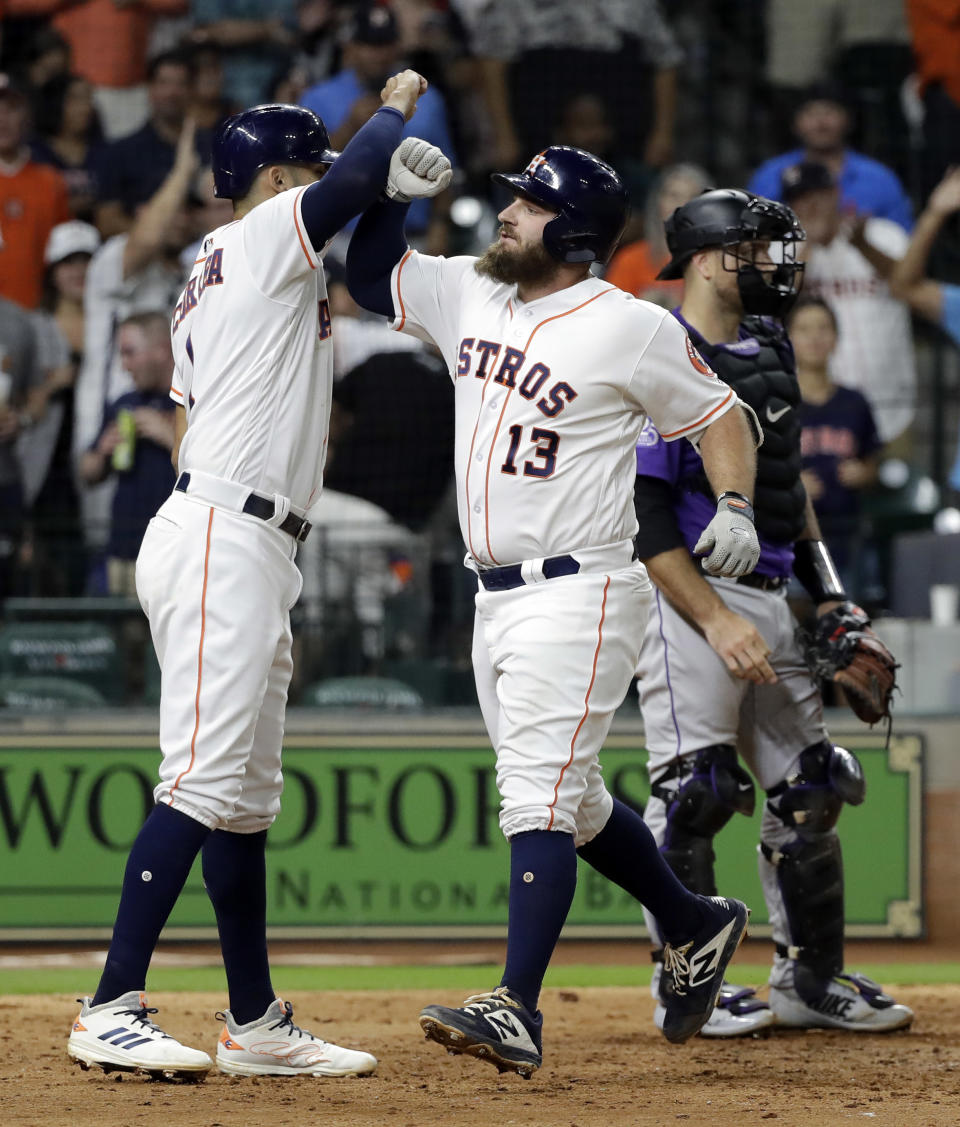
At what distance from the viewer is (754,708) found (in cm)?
431

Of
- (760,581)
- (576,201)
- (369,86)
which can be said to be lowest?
(760,581)

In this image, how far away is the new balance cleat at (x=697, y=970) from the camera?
3.73 metres

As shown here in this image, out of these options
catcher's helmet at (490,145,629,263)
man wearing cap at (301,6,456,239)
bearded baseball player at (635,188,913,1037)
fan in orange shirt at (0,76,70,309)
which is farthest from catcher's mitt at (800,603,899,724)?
fan in orange shirt at (0,76,70,309)

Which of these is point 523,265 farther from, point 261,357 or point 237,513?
point 237,513

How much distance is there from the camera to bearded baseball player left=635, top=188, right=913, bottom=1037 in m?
4.15

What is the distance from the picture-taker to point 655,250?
7.63 meters

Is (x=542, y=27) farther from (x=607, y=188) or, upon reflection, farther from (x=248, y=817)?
(x=248, y=817)

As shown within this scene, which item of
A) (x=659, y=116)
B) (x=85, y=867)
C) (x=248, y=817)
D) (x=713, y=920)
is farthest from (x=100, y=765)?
(x=659, y=116)

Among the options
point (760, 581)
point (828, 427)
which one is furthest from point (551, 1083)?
point (828, 427)

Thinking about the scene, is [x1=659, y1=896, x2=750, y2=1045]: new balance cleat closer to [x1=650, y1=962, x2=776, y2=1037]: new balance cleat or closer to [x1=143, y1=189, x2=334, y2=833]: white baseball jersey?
[x1=650, y1=962, x2=776, y2=1037]: new balance cleat

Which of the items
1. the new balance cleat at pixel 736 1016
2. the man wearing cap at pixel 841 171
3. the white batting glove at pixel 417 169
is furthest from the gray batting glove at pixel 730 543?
the man wearing cap at pixel 841 171

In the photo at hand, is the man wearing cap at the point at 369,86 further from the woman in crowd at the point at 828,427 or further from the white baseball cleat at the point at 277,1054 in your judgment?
the white baseball cleat at the point at 277,1054

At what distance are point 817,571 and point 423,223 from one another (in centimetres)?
433

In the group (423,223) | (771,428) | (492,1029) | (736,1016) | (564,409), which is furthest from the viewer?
(423,223)
